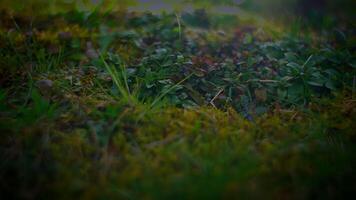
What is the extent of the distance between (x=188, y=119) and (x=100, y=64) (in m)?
1.00

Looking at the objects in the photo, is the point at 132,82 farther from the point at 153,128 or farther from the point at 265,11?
the point at 265,11

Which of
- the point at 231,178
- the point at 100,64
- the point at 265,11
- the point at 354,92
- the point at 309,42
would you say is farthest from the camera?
the point at 265,11

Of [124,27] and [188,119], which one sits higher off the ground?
[124,27]

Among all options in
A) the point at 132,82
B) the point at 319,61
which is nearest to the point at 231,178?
the point at 132,82

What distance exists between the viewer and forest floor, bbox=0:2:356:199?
1.50m

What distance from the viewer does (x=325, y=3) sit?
4.32 metres

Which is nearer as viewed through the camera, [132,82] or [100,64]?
[132,82]

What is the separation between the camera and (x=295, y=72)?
2406 millimetres

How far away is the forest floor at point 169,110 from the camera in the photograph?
1.50 meters

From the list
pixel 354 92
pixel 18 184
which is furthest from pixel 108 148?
pixel 354 92

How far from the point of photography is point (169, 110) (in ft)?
6.51

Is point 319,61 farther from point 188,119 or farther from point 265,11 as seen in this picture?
point 265,11

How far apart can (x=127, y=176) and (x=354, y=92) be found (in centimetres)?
180

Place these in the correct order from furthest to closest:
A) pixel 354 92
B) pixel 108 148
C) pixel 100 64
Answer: pixel 100 64 → pixel 354 92 → pixel 108 148
